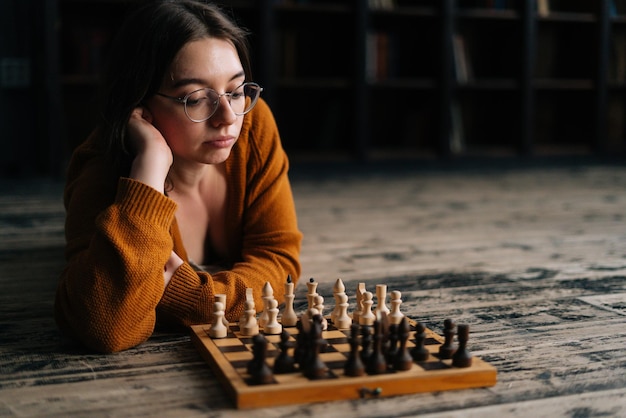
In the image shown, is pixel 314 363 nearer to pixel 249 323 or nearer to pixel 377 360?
pixel 377 360

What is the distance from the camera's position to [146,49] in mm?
1512

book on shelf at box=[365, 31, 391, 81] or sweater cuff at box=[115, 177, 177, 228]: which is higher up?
book on shelf at box=[365, 31, 391, 81]

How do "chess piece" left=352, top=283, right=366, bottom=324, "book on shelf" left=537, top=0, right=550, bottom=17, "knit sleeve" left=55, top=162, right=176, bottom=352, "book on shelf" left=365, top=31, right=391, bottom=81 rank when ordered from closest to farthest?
"knit sleeve" left=55, top=162, right=176, bottom=352 < "chess piece" left=352, top=283, right=366, bottom=324 < "book on shelf" left=365, top=31, right=391, bottom=81 < "book on shelf" left=537, top=0, right=550, bottom=17

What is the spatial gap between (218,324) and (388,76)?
3.75 m

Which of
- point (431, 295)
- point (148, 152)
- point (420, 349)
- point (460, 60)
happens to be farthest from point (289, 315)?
point (460, 60)

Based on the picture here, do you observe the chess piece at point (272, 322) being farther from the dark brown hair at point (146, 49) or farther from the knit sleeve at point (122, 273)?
the dark brown hair at point (146, 49)

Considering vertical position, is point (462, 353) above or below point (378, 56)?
below

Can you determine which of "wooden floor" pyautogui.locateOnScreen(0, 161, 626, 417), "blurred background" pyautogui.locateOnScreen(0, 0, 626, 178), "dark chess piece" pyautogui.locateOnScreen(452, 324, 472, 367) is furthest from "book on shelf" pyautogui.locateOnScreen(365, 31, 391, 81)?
"dark chess piece" pyautogui.locateOnScreen(452, 324, 472, 367)

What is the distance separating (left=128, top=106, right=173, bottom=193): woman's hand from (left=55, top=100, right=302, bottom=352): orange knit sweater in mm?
38

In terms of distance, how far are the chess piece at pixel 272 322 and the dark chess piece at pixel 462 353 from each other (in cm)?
34

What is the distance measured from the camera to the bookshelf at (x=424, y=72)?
4547 mm

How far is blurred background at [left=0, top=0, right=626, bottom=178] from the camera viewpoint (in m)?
4.28

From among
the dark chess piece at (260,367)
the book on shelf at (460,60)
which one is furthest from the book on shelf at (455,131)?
the dark chess piece at (260,367)

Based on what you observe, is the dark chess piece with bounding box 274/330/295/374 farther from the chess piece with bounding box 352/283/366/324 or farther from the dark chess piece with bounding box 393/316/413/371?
the chess piece with bounding box 352/283/366/324
